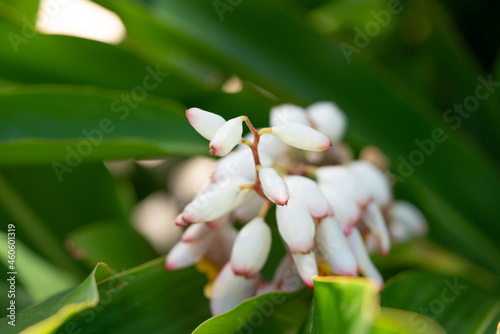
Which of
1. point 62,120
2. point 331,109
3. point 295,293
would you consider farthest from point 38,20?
point 295,293

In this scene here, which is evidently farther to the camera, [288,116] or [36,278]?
[36,278]

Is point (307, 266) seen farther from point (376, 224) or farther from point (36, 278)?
point (36, 278)

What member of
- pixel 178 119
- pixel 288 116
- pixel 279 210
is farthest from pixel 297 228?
pixel 178 119

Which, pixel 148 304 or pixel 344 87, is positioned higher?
pixel 344 87

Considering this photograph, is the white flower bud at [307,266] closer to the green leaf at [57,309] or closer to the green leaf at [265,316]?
the green leaf at [265,316]

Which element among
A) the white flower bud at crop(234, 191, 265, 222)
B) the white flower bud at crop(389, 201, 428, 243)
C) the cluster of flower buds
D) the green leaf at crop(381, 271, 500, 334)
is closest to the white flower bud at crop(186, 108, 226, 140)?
the cluster of flower buds

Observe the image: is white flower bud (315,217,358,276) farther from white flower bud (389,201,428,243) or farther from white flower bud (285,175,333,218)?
white flower bud (389,201,428,243)

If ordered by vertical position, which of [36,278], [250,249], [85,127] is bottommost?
[36,278]
